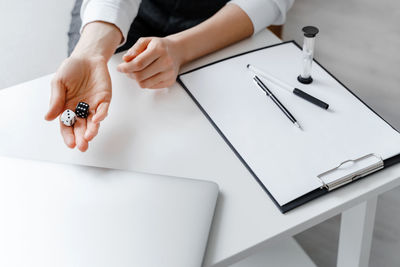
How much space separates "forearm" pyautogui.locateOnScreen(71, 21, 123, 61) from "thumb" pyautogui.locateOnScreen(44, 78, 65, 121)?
10 centimetres

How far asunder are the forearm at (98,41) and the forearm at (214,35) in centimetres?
12

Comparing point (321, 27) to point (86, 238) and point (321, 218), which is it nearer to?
point (321, 218)

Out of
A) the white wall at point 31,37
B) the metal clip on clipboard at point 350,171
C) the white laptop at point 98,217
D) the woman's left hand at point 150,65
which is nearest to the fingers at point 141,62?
the woman's left hand at point 150,65

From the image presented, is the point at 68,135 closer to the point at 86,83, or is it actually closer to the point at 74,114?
the point at 74,114

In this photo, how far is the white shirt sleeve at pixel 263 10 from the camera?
3.42 feet

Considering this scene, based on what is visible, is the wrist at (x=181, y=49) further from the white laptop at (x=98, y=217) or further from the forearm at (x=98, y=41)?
the white laptop at (x=98, y=217)

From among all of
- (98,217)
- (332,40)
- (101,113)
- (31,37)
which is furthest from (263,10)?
(31,37)

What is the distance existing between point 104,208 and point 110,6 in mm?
522

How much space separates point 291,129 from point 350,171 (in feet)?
0.42

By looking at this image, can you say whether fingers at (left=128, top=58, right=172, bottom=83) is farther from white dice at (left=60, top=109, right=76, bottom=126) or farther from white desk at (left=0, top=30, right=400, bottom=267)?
white dice at (left=60, top=109, right=76, bottom=126)

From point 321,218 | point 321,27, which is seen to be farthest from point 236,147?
point 321,27

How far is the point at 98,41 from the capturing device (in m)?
0.97

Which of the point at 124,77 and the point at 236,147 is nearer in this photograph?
the point at 236,147

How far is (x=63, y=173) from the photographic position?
2.43 feet
